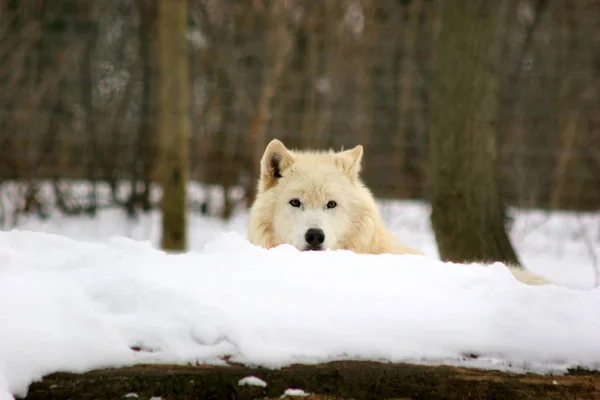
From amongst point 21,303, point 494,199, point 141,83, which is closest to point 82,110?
point 141,83

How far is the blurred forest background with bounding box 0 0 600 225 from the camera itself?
38.0 ft

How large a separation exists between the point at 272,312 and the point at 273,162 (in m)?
2.65

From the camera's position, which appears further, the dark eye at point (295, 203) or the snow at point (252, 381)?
the dark eye at point (295, 203)

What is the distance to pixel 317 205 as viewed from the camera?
15.2ft

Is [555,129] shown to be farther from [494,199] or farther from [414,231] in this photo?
[494,199]

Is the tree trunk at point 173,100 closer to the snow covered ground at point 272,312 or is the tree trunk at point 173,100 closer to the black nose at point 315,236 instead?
the black nose at point 315,236

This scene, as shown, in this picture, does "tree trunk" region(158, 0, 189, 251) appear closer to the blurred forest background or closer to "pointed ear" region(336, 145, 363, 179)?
the blurred forest background

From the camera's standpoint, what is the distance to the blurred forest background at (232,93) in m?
11.6

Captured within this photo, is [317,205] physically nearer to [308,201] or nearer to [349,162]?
[308,201]

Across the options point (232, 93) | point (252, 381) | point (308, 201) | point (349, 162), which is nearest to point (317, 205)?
point (308, 201)

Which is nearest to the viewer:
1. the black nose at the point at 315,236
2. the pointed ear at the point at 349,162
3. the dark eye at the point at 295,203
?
the black nose at the point at 315,236

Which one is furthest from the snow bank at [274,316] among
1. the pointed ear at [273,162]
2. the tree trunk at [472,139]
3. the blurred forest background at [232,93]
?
the blurred forest background at [232,93]

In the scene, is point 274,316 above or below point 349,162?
below

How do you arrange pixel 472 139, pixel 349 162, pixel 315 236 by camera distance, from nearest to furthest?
pixel 315 236, pixel 349 162, pixel 472 139
